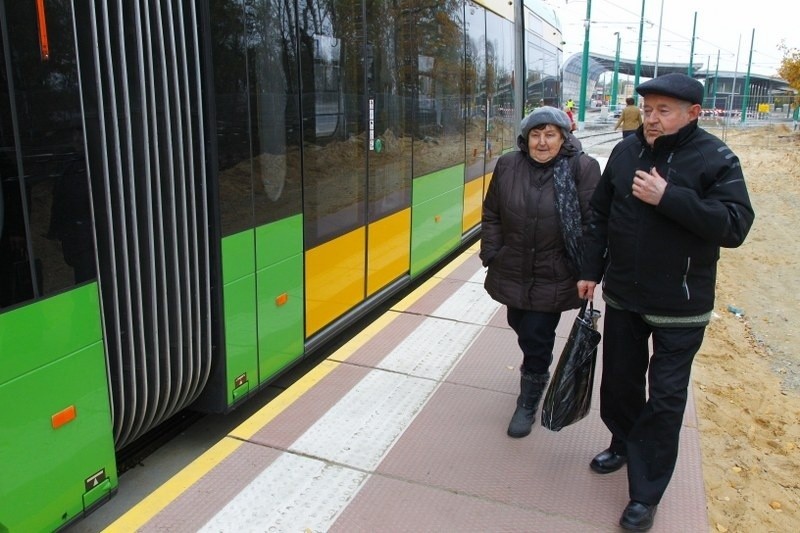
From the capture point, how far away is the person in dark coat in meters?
3.60

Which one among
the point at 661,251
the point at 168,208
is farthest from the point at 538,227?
the point at 168,208

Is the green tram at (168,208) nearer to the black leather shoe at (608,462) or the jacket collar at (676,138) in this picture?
the black leather shoe at (608,462)

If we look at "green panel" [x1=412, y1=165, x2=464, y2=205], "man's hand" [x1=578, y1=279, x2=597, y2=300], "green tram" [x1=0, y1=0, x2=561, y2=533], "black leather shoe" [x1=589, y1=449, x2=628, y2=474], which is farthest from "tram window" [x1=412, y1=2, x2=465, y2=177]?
"black leather shoe" [x1=589, y1=449, x2=628, y2=474]

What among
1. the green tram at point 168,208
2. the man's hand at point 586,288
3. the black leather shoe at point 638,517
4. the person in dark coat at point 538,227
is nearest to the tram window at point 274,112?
the green tram at point 168,208

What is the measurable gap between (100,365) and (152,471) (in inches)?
46.4

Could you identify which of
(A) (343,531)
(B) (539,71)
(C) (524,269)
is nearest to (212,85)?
(C) (524,269)

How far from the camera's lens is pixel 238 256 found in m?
3.65

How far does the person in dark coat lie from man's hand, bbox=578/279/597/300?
0.24 meters

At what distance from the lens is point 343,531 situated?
3.07 meters

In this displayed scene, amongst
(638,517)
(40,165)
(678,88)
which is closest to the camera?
(40,165)

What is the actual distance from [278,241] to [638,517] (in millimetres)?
2377

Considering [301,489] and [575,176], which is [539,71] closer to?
[575,176]

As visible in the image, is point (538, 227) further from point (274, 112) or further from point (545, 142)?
point (274, 112)

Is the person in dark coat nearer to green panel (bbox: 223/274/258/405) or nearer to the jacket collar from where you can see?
the jacket collar
